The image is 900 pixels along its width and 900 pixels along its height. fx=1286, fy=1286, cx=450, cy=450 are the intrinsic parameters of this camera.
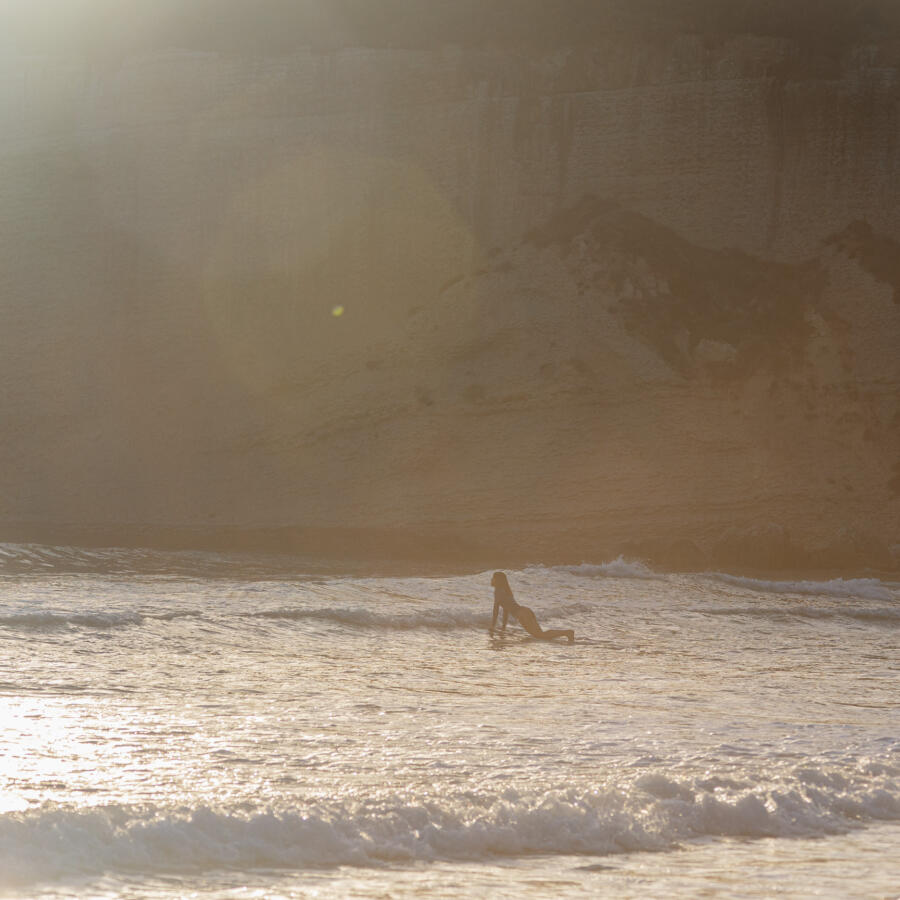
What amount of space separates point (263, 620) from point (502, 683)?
411 centimetres

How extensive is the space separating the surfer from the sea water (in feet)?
1.79

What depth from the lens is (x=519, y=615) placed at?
10.8m

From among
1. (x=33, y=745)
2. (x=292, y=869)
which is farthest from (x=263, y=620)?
(x=292, y=869)

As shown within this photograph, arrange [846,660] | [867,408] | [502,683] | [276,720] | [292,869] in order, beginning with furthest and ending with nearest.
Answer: [867,408] < [846,660] < [502,683] < [276,720] < [292,869]

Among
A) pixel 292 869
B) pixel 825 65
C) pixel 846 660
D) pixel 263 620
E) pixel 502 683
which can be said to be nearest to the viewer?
pixel 292 869

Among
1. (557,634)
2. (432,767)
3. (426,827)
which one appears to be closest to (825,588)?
(557,634)

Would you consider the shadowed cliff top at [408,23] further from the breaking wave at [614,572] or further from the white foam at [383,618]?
the white foam at [383,618]

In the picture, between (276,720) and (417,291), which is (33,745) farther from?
(417,291)

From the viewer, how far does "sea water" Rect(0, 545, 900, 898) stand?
135 inches

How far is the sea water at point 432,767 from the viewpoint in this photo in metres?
3.42

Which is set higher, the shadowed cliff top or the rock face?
the shadowed cliff top

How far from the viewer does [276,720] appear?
554 centimetres

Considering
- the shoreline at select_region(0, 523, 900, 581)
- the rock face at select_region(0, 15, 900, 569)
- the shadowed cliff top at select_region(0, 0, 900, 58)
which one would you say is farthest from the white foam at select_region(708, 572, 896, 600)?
the shadowed cliff top at select_region(0, 0, 900, 58)

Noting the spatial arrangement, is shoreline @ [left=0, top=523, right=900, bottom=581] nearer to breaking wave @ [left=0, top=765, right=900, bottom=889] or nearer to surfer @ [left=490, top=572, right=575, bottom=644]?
surfer @ [left=490, top=572, right=575, bottom=644]
